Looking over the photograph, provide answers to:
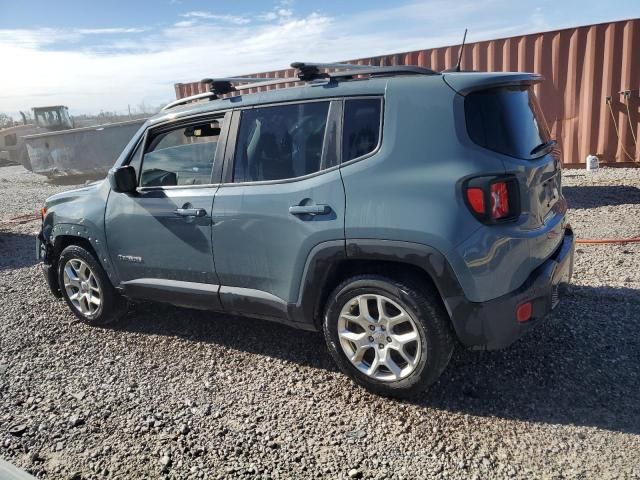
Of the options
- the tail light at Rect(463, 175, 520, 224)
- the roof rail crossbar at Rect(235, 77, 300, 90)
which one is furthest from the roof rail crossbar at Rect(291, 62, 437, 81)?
the tail light at Rect(463, 175, 520, 224)

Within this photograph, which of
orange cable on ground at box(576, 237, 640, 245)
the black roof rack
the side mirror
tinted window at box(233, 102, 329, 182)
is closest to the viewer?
the black roof rack

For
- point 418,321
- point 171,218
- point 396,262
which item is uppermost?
point 171,218

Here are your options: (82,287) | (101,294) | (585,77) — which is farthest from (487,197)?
(585,77)

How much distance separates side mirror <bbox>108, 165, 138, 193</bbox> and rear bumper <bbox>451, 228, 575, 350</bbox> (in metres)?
2.56

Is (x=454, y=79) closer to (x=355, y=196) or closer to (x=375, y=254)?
(x=355, y=196)

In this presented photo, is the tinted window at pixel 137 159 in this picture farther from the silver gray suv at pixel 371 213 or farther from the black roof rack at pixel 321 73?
the black roof rack at pixel 321 73

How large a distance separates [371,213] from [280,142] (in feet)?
2.81

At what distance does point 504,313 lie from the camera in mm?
2666

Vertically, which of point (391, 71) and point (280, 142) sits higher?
point (391, 71)

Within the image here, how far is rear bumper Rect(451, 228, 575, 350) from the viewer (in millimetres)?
2658

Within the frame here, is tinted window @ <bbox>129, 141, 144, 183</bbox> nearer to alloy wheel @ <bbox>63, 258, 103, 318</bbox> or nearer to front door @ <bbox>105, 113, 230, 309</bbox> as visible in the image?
front door @ <bbox>105, 113, 230, 309</bbox>

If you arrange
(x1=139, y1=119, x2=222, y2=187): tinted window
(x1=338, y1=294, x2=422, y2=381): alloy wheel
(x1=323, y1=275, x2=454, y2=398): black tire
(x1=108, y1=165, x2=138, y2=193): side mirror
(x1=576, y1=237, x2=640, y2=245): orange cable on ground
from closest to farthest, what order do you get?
(x1=323, y1=275, x2=454, y2=398): black tire → (x1=338, y1=294, x2=422, y2=381): alloy wheel → (x1=139, y1=119, x2=222, y2=187): tinted window → (x1=108, y1=165, x2=138, y2=193): side mirror → (x1=576, y1=237, x2=640, y2=245): orange cable on ground

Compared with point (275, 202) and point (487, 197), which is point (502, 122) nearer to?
point (487, 197)

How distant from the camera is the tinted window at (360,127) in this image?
294 centimetres
